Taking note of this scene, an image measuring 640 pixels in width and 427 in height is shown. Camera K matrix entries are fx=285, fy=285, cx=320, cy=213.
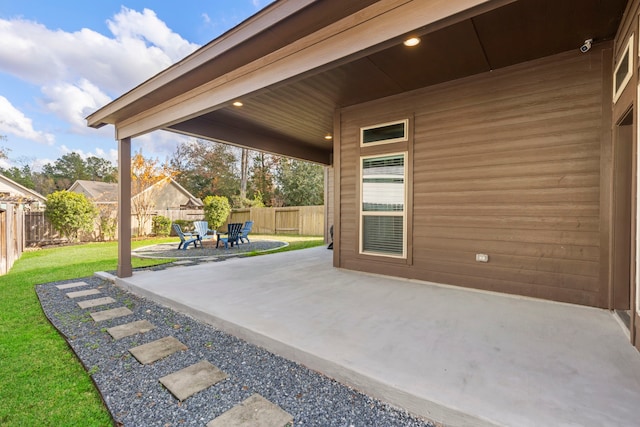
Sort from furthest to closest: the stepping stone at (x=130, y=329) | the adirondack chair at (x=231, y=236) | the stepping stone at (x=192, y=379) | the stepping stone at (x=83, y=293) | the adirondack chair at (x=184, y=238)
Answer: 1. the adirondack chair at (x=231, y=236)
2. the adirondack chair at (x=184, y=238)
3. the stepping stone at (x=83, y=293)
4. the stepping stone at (x=130, y=329)
5. the stepping stone at (x=192, y=379)

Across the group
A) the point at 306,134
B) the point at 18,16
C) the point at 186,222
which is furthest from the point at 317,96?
the point at 18,16

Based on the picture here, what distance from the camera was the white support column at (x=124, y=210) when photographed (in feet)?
15.0

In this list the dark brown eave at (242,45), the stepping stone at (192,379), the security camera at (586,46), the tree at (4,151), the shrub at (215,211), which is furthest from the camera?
the tree at (4,151)

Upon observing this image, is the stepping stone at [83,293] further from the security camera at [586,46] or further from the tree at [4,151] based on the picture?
the tree at [4,151]

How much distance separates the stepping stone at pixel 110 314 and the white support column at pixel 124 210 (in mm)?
1439

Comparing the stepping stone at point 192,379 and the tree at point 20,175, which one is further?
the tree at point 20,175

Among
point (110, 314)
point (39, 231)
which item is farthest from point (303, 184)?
point (110, 314)

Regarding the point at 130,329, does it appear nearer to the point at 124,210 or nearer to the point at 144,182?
the point at 124,210

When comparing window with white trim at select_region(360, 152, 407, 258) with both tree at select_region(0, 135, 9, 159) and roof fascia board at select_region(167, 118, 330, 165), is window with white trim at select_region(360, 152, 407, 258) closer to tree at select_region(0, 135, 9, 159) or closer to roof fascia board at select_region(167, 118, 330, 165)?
roof fascia board at select_region(167, 118, 330, 165)

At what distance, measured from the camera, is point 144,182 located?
45.1 feet

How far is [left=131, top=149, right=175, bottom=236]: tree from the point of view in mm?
12914

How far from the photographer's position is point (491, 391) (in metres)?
1.57

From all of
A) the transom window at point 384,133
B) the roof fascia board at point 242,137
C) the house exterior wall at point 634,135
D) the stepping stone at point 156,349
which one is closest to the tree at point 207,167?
the roof fascia board at point 242,137

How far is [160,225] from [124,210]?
9250 mm
